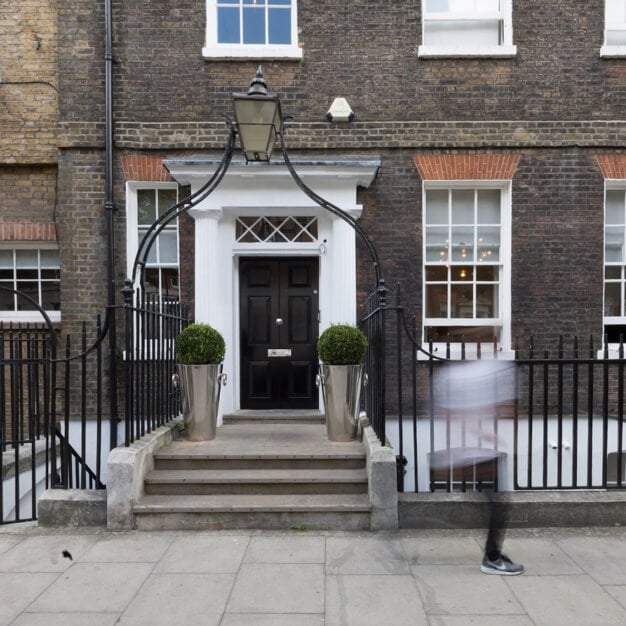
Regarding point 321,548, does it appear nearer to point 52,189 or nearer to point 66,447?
point 66,447

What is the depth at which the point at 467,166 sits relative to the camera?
6520 mm

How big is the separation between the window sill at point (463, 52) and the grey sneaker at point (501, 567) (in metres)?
5.82

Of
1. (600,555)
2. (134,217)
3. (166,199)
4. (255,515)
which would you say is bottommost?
(600,555)

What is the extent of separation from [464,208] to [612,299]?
2.33m

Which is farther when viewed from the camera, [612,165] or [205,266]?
[612,165]

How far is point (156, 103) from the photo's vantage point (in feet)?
21.3

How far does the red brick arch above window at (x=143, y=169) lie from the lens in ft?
21.2

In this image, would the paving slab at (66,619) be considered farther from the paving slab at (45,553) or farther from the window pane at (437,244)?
the window pane at (437,244)

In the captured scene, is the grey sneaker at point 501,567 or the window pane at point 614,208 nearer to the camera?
the grey sneaker at point 501,567

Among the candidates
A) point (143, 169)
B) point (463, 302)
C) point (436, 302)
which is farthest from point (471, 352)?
point (143, 169)

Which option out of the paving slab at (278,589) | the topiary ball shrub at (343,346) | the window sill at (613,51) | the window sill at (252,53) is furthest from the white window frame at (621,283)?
the paving slab at (278,589)

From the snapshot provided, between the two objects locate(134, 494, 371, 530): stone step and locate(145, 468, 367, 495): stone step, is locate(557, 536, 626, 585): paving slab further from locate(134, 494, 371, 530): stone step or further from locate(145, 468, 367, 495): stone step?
locate(145, 468, 367, 495): stone step

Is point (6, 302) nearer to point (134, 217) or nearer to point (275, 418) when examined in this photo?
point (134, 217)

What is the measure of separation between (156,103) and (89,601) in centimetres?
566
